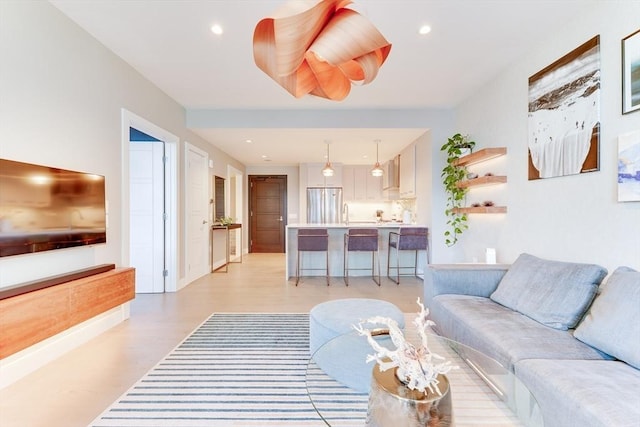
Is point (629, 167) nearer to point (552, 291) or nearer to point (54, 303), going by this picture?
point (552, 291)

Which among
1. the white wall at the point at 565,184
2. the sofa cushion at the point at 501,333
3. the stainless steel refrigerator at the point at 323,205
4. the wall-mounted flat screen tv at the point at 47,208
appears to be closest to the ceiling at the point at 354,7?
the white wall at the point at 565,184

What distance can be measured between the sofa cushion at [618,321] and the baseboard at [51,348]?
3.49 m

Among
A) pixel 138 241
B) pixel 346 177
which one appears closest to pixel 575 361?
pixel 138 241

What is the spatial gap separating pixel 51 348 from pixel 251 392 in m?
1.68

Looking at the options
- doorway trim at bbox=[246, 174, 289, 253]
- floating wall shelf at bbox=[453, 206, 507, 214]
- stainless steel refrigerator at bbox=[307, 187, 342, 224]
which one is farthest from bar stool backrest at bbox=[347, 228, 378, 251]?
doorway trim at bbox=[246, 174, 289, 253]

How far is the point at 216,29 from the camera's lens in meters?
2.48

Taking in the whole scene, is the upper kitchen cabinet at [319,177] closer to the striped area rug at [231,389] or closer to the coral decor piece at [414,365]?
the striped area rug at [231,389]

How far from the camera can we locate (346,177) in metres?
7.78

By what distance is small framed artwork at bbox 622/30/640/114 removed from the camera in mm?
1821

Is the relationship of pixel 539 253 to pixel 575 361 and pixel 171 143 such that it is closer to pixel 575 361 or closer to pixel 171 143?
pixel 575 361

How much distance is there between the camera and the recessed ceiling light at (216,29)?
8.05 feet

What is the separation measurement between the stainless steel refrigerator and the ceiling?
3.06m

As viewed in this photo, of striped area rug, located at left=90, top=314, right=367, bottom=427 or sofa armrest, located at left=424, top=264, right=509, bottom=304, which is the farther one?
sofa armrest, located at left=424, top=264, right=509, bottom=304

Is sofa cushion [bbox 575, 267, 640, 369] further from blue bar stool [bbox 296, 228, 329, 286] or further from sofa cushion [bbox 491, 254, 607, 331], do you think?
blue bar stool [bbox 296, 228, 329, 286]
